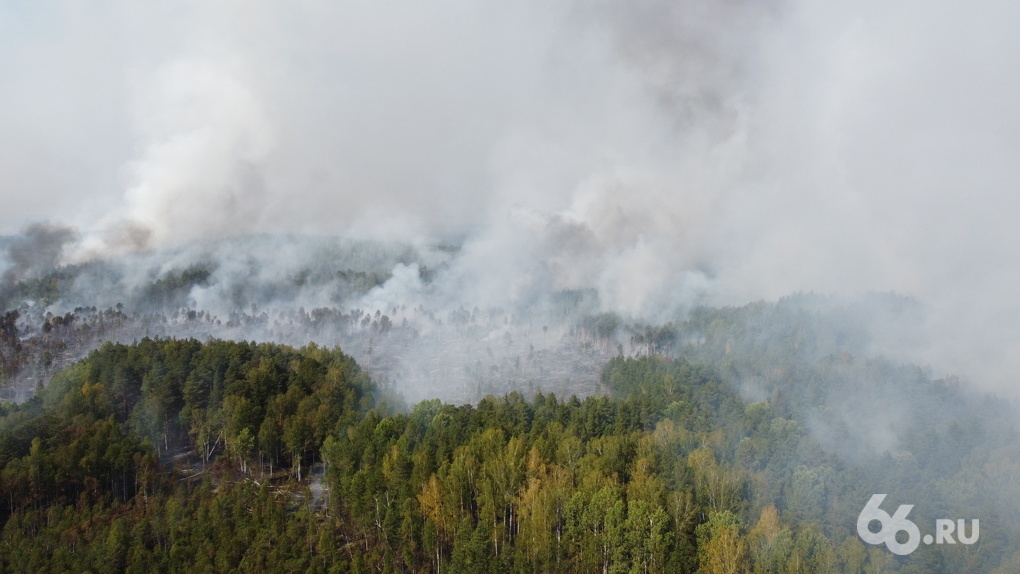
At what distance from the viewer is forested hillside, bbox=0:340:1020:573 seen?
136 feet

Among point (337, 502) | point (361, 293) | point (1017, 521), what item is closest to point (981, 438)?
point (1017, 521)

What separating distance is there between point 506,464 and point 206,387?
130 ft

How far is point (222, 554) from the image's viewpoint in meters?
42.4

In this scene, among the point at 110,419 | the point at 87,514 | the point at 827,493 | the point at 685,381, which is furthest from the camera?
the point at 685,381

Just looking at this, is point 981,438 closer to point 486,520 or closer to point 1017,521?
point 1017,521

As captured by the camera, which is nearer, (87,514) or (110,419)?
(87,514)

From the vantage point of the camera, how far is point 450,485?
45594mm
